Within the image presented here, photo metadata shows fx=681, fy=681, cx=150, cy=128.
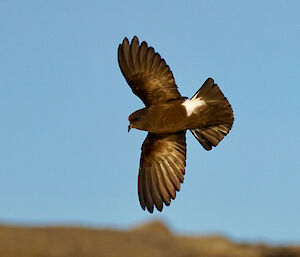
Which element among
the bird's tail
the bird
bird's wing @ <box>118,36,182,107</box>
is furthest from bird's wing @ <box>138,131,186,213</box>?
bird's wing @ <box>118,36,182,107</box>

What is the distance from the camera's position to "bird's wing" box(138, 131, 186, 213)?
30.4 ft

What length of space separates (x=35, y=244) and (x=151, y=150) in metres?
16.1

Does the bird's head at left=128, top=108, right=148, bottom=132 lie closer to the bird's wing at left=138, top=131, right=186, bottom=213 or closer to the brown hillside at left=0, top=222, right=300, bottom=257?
the bird's wing at left=138, top=131, right=186, bottom=213

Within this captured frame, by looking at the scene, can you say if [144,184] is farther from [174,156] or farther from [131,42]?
[131,42]

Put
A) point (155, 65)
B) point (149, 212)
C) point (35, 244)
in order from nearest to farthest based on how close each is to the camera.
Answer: point (155, 65), point (149, 212), point (35, 244)

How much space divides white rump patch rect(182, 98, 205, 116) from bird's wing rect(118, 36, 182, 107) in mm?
122

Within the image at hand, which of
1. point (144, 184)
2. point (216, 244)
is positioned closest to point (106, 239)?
point (216, 244)

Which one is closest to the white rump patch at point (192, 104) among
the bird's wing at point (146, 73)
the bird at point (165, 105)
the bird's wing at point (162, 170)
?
the bird at point (165, 105)

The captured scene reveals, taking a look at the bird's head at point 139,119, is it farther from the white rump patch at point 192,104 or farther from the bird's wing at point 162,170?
the bird's wing at point 162,170

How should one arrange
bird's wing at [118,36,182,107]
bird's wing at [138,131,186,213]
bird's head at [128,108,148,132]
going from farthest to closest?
bird's wing at [138,131,186,213]
bird's head at [128,108,148,132]
bird's wing at [118,36,182,107]

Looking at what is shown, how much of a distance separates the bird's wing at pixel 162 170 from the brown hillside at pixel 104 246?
1511 cm

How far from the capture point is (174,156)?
9359mm

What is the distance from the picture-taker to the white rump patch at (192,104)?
861cm

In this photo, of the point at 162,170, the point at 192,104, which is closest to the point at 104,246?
the point at 162,170
